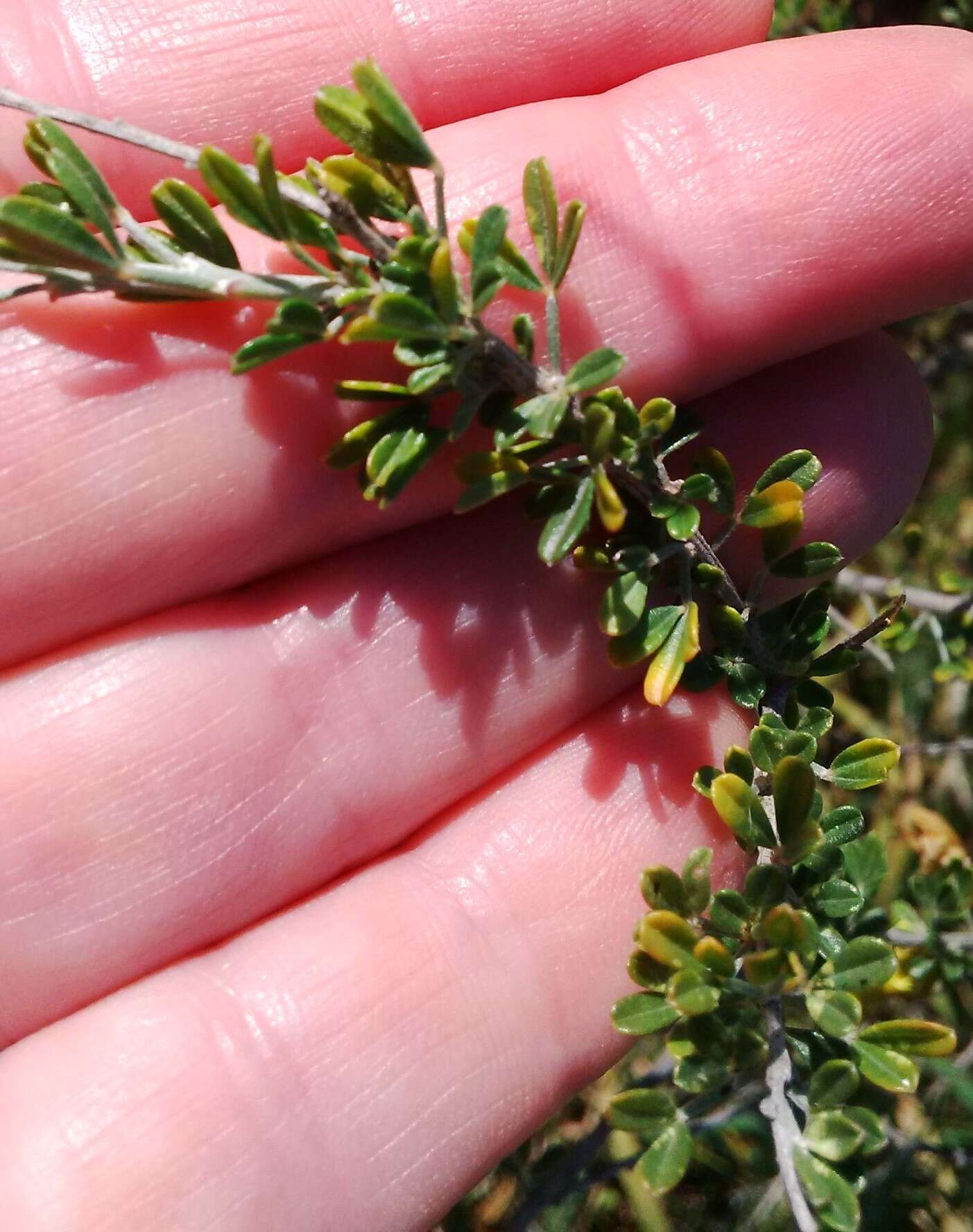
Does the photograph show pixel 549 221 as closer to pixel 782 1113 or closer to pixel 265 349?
pixel 265 349

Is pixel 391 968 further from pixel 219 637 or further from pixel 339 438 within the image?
pixel 339 438

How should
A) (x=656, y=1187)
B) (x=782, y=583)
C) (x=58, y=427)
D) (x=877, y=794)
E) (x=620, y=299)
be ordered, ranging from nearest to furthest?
(x=656, y=1187) < (x=58, y=427) < (x=620, y=299) < (x=782, y=583) < (x=877, y=794)

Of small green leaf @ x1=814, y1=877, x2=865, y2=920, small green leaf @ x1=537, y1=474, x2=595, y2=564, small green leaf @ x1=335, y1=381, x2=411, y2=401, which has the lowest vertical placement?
small green leaf @ x1=814, y1=877, x2=865, y2=920

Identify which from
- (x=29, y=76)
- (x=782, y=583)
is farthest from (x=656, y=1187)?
(x=29, y=76)

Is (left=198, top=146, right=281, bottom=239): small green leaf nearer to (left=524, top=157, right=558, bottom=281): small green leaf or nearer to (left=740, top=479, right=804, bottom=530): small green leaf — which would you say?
(left=524, top=157, right=558, bottom=281): small green leaf

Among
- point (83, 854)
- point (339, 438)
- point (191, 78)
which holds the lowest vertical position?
point (83, 854)

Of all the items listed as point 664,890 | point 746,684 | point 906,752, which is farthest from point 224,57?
point 906,752

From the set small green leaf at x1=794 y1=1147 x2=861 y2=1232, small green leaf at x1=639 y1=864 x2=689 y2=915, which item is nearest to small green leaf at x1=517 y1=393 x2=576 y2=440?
small green leaf at x1=639 y1=864 x2=689 y2=915
